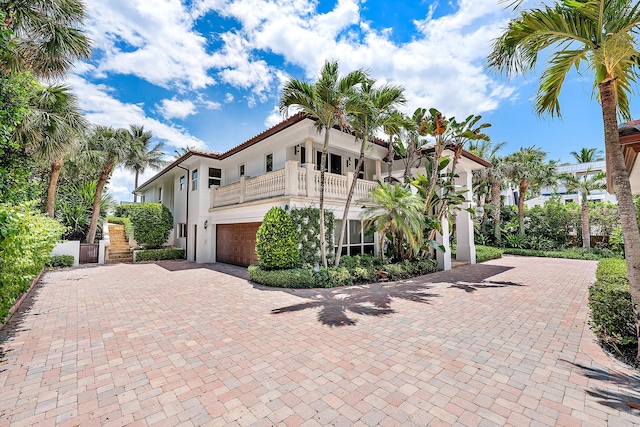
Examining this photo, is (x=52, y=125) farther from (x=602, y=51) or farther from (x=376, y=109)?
(x=602, y=51)

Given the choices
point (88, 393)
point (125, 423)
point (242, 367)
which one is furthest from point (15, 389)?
point (242, 367)

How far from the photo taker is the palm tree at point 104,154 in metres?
17.4

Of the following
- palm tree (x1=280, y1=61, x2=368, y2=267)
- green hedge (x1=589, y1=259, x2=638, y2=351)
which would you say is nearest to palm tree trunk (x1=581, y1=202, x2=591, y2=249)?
green hedge (x1=589, y1=259, x2=638, y2=351)

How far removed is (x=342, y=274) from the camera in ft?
33.8

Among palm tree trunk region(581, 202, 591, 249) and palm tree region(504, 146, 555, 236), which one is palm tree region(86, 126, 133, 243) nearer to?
palm tree region(504, 146, 555, 236)

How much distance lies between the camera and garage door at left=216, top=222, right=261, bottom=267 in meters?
14.4

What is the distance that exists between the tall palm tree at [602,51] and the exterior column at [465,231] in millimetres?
10847

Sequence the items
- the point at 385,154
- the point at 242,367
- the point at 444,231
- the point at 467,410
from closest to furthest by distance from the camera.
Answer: the point at 467,410, the point at 242,367, the point at 444,231, the point at 385,154

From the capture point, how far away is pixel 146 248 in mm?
19547

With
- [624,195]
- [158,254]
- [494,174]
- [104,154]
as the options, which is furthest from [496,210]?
[104,154]

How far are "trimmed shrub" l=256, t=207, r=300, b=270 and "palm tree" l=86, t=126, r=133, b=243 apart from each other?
543 inches

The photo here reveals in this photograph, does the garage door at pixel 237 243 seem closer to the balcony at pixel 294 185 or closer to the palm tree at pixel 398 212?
the balcony at pixel 294 185

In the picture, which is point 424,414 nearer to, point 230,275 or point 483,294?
point 483,294

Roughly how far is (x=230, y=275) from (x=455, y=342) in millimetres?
9849
